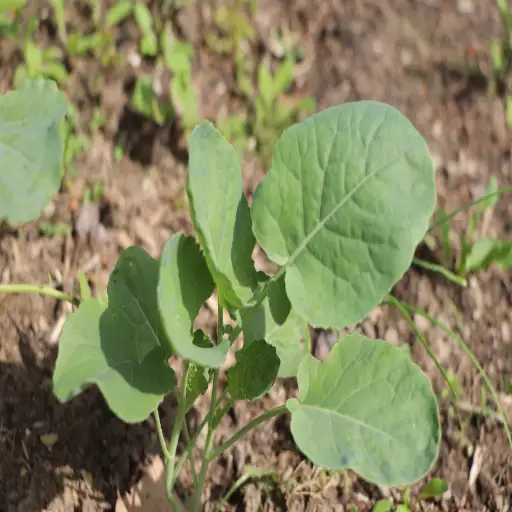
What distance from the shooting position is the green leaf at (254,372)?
1.11 m

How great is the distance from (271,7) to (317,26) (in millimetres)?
195

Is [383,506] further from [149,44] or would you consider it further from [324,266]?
[149,44]

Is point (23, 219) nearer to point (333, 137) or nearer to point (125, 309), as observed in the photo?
point (125, 309)

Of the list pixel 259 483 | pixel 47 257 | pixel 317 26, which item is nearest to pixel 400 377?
pixel 259 483

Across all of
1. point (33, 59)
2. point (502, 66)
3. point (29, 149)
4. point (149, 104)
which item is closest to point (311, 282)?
point (29, 149)

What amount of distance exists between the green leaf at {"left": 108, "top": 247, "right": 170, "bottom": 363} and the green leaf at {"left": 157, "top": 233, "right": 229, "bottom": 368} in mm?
92

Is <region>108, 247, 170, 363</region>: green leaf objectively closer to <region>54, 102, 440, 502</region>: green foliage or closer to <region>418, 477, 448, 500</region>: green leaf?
<region>54, 102, 440, 502</region>: green foliage

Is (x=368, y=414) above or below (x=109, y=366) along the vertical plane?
below

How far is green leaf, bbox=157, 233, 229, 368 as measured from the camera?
3.09 feet

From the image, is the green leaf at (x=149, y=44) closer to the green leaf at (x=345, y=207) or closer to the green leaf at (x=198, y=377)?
the green leaf at (x=345, y=207)

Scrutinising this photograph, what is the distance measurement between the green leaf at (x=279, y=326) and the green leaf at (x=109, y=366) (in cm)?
21

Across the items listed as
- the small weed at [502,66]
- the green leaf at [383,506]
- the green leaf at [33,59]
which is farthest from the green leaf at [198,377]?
the small weed at [502,66]

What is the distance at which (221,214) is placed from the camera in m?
1.12

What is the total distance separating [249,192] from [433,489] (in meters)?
1.04
